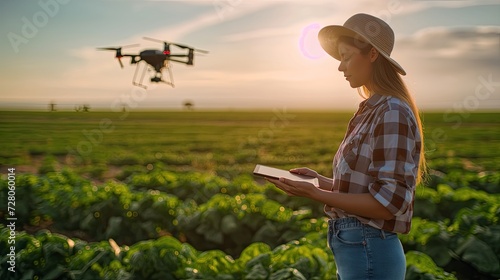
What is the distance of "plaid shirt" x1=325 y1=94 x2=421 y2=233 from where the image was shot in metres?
2.00

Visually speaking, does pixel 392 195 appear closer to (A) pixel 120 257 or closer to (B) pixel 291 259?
(B) pixel 291 259

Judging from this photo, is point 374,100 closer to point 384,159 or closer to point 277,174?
point 384,159

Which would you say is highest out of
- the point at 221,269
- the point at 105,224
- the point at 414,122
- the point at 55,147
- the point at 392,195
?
the point at 414,122

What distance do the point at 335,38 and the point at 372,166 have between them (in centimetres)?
62

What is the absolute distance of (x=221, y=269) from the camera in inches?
147

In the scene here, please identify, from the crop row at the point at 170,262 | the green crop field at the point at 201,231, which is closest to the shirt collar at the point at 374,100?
the green crop field at the point at 201,231

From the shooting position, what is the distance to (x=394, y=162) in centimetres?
200

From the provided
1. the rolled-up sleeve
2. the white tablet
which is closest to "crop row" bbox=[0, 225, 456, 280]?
the white tablet

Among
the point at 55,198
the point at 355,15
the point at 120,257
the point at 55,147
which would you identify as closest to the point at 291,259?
the point at 120,257

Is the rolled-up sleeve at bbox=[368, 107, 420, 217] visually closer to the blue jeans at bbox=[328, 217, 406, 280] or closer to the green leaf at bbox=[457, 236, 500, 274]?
the blue jeans at bbox=[328, 217, 406, 280]

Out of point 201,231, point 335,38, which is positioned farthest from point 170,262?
point 335,38

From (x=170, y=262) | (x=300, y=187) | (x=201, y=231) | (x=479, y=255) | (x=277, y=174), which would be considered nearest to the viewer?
(x=300, y=187)

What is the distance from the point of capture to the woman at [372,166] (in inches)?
79.4

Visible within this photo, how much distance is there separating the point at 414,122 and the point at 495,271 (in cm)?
292
